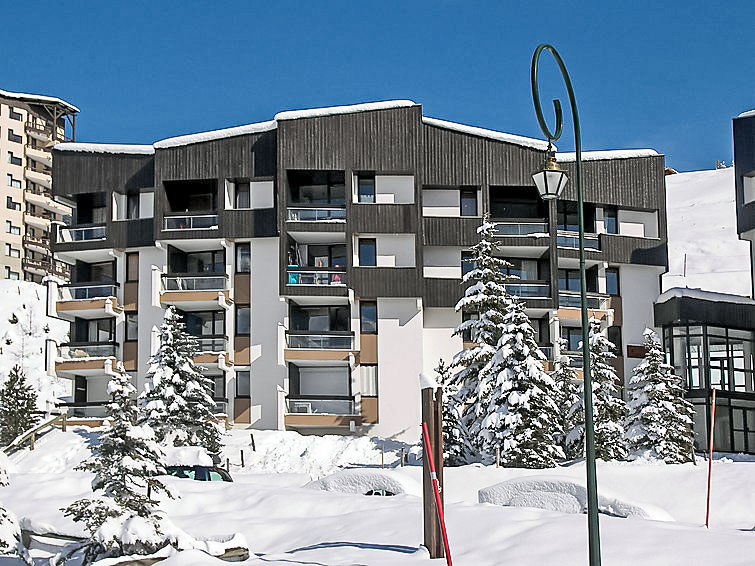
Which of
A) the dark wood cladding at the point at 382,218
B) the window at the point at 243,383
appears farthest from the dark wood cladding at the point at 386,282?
the window at the point at 243,383

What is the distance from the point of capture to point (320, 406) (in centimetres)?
4834

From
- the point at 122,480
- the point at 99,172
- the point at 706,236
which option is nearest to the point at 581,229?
the point at 122,480

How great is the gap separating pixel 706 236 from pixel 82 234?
7339cm

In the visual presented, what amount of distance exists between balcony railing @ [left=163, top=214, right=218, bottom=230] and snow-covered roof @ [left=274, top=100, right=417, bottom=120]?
5726 mm

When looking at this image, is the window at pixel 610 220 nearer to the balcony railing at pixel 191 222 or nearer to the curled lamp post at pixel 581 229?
the balcony railing at pixel 191 222

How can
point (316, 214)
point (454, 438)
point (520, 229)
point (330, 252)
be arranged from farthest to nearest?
point (330, 252)
point (520, 229)
point (316, 214)
point (454, 438)

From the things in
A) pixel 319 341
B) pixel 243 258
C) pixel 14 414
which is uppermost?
pixel 243 258

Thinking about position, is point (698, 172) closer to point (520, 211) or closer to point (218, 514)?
point (520, 211)

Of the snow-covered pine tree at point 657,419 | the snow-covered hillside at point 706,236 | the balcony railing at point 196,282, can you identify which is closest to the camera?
the snow-covered pine tree at point 657,419

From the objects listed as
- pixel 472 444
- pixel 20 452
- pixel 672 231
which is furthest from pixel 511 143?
pixel 672 231

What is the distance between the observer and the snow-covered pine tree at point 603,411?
37156 mm

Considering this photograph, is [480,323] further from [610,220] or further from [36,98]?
[36,98]

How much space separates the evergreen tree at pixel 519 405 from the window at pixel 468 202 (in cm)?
1640

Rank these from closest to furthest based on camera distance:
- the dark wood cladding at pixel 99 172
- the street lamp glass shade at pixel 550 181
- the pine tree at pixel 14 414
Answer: the street lamp glass shade at pixel 550 181, the pine tree at pixel 14 414, the dark wood cladding at pixel 99 172
